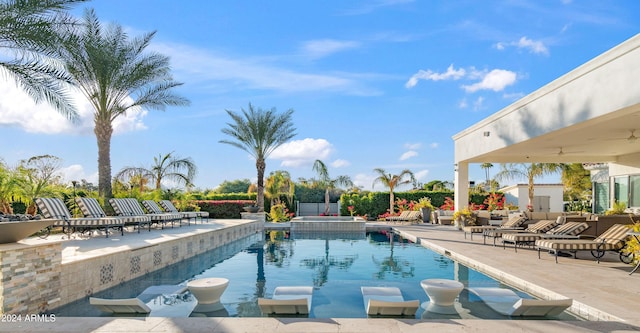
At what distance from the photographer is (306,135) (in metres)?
25.7

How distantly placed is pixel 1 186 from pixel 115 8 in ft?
22.6

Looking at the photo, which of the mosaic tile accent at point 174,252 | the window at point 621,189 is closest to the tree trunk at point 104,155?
the mosaic tile accent at point 174,252

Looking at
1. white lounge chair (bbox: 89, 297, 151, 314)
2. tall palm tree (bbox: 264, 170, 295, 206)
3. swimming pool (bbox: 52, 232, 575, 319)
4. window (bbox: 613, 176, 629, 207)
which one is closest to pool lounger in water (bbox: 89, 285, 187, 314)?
white lounge chair (bbox: 89, 297, 151, 314)

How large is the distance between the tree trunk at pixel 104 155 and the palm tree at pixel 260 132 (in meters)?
8.65

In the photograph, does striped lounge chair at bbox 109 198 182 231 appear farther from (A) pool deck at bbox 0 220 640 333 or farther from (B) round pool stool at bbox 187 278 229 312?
(B) round pool stool at bbox 187 278 229 312

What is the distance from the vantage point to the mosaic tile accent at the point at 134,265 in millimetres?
8570

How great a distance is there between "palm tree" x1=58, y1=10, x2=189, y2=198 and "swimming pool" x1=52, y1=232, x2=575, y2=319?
653 cm

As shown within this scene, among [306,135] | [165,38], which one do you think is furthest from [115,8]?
[306,135]

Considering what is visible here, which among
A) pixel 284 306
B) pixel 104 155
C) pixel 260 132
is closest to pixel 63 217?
pixel 104 155

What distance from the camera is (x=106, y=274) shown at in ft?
25.2

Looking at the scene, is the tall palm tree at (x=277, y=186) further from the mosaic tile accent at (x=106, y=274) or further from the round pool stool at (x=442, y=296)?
the round pool stool at (x=442, y=296)

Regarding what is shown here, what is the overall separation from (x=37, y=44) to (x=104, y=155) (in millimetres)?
6446

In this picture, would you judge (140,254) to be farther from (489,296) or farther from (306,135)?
(306,135)

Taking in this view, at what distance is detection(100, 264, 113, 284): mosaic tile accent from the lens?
24.8 feet
